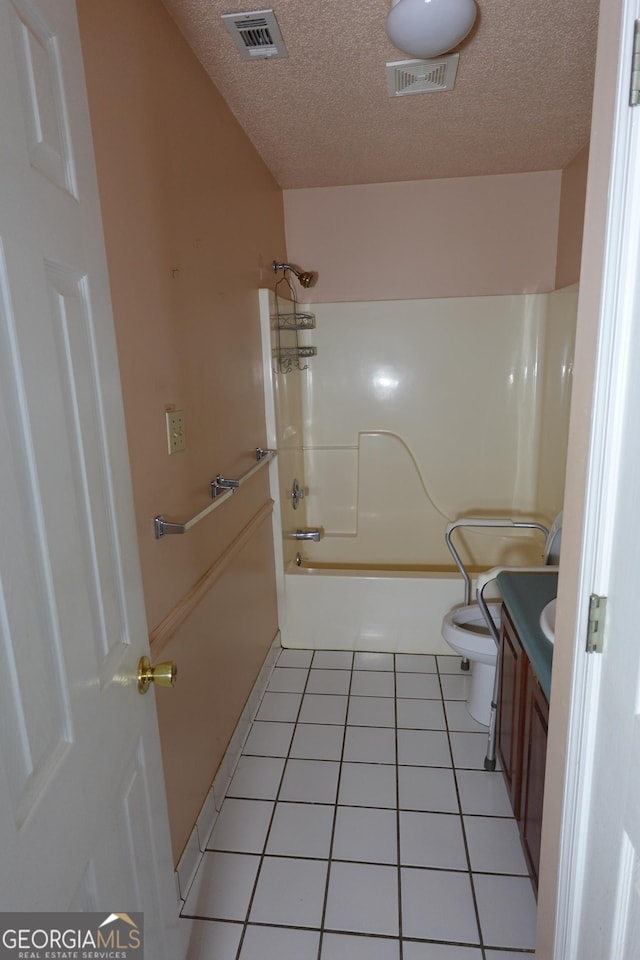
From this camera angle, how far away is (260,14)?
142 centimetres

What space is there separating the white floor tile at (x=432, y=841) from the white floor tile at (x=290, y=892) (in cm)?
27

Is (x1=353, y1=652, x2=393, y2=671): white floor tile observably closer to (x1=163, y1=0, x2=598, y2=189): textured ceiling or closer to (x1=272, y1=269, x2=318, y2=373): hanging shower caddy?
(x1=272, y1=269, x2=318, y2=373): hanging shower caddy

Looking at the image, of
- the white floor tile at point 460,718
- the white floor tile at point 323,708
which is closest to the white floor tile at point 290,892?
the white floor tile at point 323,708

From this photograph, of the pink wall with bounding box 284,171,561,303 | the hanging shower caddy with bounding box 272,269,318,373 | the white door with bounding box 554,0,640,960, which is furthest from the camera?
the pink wall with bounding box 284,171,561,303

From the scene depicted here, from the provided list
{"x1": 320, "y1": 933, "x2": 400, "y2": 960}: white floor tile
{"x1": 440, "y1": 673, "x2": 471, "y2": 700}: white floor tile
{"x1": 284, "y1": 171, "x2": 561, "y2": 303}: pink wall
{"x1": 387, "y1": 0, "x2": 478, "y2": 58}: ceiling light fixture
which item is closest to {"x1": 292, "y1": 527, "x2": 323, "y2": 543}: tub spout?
{"x1": 440, "y1": 673, "x2": 471, "y2": 700}: white floor tile

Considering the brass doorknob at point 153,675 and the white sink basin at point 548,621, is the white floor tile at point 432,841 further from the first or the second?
the brass doorknob at point 153,675

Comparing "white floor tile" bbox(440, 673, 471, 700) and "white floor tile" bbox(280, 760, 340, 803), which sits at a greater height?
"white floor tile" bbox(440, 673, 471, 700)

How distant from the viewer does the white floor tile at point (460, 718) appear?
6.96ft

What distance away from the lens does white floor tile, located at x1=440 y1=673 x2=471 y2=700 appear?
2.33 m

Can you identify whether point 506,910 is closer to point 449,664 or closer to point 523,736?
point 523,736

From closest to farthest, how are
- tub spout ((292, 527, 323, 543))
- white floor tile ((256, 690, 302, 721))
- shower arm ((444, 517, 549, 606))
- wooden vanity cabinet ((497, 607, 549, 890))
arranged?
wooden vanity cabinet ((497, 607, 549, 890)) → shower arm ((444, 517, 549, 606)) → white floor tile ((256, 690, 302, 721)) → tub spout ((292, 527, 323, 543))

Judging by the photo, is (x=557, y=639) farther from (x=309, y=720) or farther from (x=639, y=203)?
(x=309, y=720)

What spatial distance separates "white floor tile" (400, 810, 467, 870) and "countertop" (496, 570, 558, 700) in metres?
0.73

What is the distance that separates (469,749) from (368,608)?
827mm
